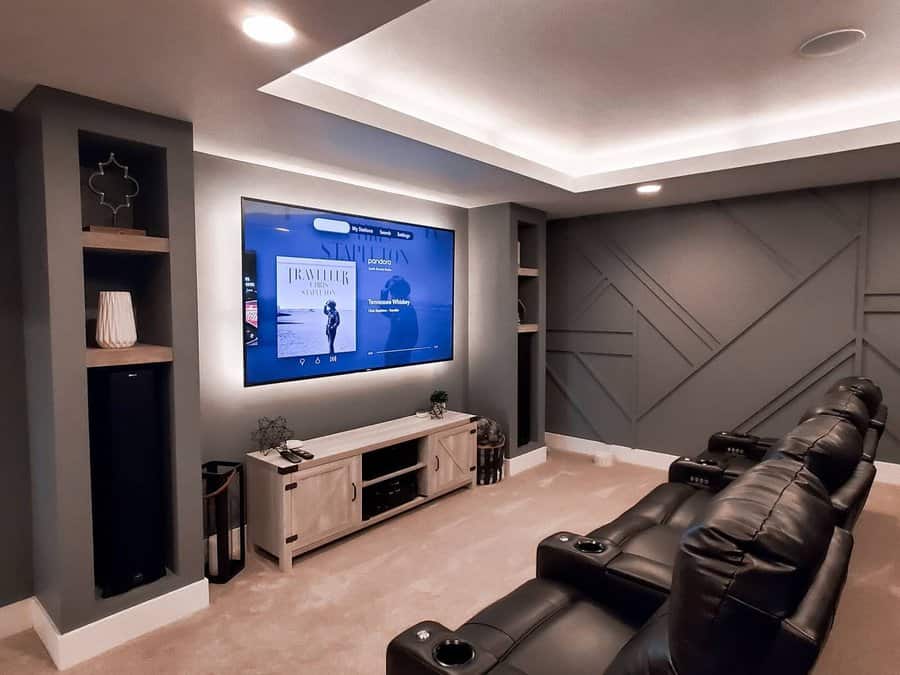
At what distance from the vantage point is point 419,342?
14.5 ft

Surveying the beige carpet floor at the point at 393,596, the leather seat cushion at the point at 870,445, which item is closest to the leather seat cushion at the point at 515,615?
the beige carpet floor at the point at 393,596

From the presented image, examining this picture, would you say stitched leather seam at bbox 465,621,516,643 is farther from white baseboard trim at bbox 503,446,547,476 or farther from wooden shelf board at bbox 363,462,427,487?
white baseboard trim at bbox 503,446,547,476

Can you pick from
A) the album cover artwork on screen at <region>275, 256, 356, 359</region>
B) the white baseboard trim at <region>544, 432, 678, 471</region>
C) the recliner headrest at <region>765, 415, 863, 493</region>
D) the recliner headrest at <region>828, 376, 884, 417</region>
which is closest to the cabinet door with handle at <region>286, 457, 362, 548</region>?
the album cover artwork on screen at <region>275, 256, 356, 359</region>

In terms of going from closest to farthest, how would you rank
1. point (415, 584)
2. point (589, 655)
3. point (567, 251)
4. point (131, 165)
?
point (589, 655) < point (131, 165) < point (415, 584) < point (567, 251)

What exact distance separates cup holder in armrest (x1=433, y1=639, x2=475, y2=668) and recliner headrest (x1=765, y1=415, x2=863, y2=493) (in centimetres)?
117

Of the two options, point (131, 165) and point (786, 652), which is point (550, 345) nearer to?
point (131, 165)

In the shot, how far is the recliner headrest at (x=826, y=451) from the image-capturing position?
1763 mm

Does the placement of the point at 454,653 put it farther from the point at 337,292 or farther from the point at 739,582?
the point at 337,292

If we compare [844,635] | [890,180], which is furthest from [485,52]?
[890,180]

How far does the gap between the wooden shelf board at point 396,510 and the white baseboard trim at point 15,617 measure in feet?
5.61

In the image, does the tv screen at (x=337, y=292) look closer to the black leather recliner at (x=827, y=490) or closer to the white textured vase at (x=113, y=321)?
the white textured vase at (x=113, y=321)

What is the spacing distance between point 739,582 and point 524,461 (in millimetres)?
3961

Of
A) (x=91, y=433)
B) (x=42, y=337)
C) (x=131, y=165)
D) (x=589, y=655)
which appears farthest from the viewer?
(x=131, y=165)

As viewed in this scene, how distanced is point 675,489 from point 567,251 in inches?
118
